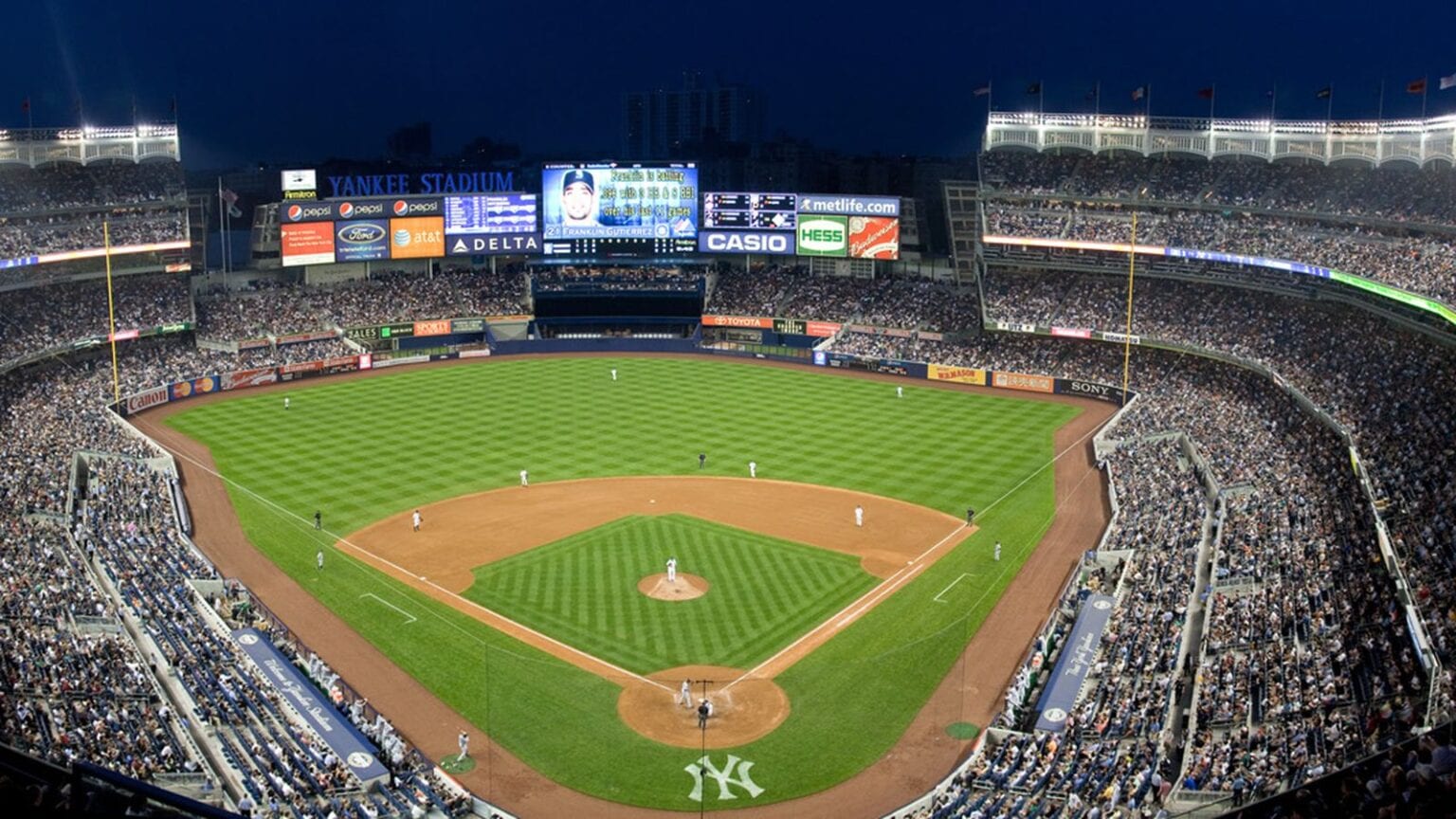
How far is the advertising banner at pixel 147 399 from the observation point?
5584cm

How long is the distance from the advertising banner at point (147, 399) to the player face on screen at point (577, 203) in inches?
1028

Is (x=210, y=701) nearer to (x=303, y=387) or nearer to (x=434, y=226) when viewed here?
(x=303, y=387)

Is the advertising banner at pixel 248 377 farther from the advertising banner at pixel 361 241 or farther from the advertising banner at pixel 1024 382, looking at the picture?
the advertising banner at pixel 1024 382

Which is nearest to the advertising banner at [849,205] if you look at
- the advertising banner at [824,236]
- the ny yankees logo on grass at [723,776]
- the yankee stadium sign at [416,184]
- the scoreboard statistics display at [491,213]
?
the advertising banner at [824,236]

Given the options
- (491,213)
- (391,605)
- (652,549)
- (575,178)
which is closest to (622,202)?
(575,178)

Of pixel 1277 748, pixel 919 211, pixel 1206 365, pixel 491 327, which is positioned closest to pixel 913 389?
pixel 1206 365

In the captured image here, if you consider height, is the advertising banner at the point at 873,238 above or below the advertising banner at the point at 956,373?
above

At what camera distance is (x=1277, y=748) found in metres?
20.5

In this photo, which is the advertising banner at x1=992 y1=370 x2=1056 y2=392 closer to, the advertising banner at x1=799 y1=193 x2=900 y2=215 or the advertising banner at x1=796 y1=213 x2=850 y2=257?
the advertising banner at x1=799 y1=193 x2=900 y2=215

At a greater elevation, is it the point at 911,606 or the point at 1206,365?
the point at 1206,365

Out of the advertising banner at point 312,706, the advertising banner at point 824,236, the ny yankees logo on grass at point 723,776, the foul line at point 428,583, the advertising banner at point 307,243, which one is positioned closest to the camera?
the advertising banner at point 312,706

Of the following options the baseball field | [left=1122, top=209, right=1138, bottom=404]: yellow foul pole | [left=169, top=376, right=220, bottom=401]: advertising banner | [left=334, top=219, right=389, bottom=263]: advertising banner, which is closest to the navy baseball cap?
[left=334, top=219, right=389, bottom=263]: advertising banner

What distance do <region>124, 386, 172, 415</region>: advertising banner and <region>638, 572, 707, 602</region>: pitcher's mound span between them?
109 ft

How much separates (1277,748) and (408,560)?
79.4 feet
